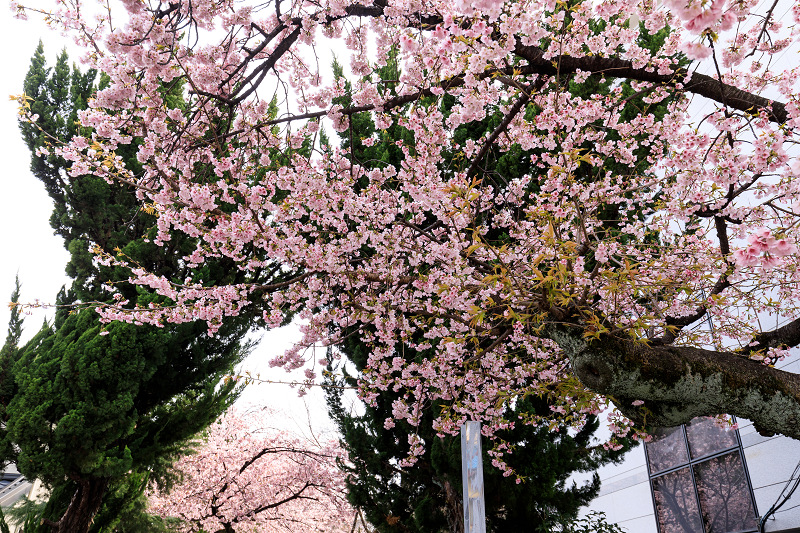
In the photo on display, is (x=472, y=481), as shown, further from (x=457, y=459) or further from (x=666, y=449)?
(x=666, y=449)

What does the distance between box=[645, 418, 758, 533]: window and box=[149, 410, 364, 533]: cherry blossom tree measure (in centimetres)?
576

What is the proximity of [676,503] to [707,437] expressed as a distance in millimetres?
1323

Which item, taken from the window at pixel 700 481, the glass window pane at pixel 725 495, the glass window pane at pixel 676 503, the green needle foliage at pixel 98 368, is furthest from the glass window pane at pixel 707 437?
the green needle foliage at pixel 98 368

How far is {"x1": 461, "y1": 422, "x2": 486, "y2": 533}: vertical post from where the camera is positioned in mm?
2541

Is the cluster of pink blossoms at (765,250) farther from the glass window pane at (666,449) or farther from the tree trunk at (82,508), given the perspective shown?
the tree trunk at (82,508)

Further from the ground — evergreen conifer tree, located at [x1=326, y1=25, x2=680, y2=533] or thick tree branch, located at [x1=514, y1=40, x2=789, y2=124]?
thick tree branch, located at [x1=514, y1=40, x2=789, y2=124]

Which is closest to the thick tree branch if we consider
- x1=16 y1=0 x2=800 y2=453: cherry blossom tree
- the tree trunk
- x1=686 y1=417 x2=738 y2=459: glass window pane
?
x1=16 y1=0 x2=800 y2=453: cherry blossom tree

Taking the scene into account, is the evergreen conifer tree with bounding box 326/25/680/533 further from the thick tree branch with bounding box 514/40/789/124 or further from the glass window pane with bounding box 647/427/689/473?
the glass window pane with bounding box 647/427/689/473

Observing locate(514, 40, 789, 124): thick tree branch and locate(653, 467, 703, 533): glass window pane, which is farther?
locate(653, 467, 703, 533): glass window pane

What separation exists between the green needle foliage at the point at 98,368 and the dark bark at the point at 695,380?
540cm

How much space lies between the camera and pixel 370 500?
6426 mm

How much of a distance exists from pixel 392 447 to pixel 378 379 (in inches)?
62.1

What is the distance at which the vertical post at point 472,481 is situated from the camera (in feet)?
8.34

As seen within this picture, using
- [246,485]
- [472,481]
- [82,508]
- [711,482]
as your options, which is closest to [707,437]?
[711,482]
